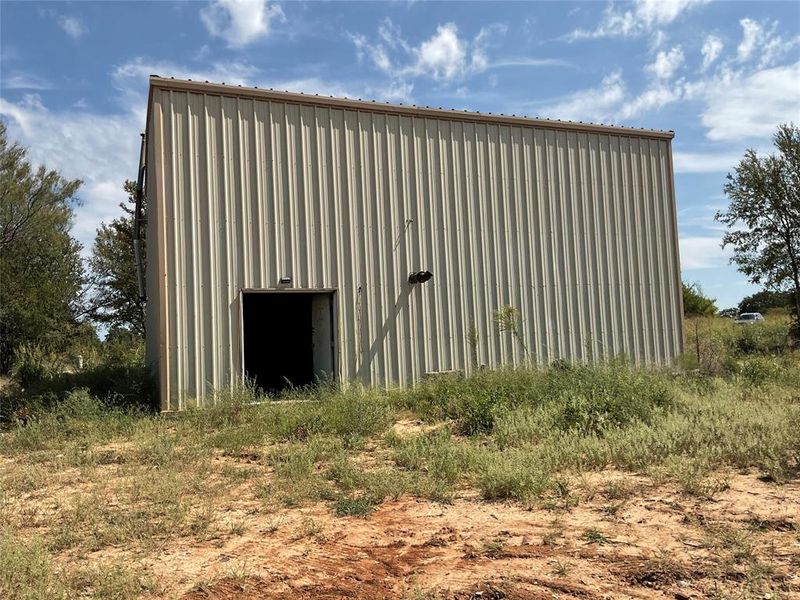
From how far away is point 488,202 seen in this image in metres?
13.4

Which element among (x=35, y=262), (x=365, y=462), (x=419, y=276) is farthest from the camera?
(x=35, y=262)

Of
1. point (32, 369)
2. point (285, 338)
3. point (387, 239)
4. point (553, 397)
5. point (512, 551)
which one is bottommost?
point (512, 551)

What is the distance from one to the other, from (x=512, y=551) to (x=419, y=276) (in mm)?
8264

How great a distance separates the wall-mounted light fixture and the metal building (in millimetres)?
171

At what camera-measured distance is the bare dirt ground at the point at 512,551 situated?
3902 millimetres

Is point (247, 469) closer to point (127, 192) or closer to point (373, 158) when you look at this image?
point (373, 158)

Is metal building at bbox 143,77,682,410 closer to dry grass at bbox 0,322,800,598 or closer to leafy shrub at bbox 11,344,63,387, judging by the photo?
dry grass at bbox 0,322,800,598

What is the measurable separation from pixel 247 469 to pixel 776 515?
197 inches

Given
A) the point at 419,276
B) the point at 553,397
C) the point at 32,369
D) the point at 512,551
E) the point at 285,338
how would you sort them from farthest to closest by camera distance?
the point at 285,338 < the point at 32,369 < the point at 419,276 < the point at 553,397 < the point at 512,551

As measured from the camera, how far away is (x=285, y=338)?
15.2m

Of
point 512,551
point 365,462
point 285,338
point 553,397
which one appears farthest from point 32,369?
point 512,551

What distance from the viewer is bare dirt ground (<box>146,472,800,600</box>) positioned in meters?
3.90

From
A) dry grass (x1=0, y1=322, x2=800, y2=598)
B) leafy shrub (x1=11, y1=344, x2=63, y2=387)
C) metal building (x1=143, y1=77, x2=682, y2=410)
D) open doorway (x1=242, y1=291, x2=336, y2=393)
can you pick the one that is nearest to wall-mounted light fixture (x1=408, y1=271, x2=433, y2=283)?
metal building (x1=143, y1=77, x2=682, y2=410)

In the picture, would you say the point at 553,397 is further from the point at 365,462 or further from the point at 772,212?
the point at 772,212
